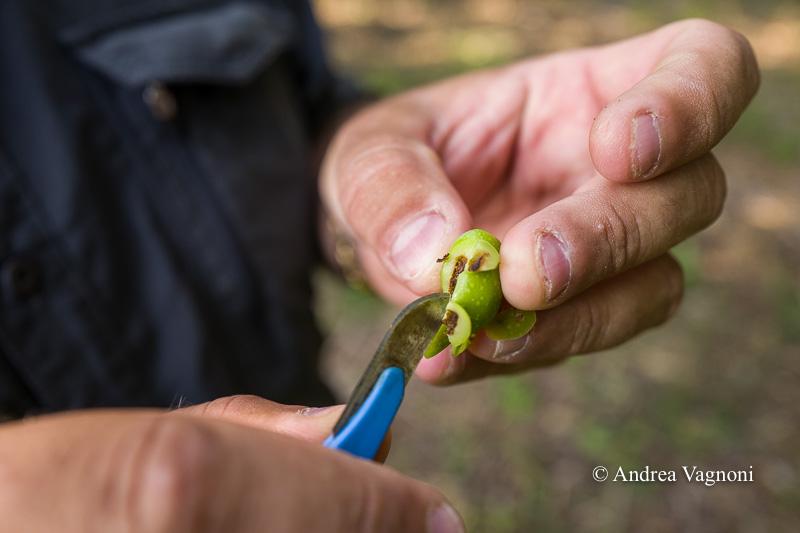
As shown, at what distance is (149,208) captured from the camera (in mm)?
2736

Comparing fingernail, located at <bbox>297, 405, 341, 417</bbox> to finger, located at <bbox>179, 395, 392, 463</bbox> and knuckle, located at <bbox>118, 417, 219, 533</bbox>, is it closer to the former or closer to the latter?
finger, located at <bbox>179, 395, 392, 463</bbox>

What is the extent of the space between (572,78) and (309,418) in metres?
1.95

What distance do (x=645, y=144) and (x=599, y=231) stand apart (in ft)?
0.96

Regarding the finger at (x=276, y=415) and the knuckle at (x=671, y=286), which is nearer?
the finger at (x=276, y=415)

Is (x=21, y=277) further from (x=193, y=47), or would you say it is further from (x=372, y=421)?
(x=372, y=421)

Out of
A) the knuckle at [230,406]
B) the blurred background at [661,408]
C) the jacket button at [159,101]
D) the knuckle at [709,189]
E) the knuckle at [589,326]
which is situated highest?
the jacket button at [159,101]

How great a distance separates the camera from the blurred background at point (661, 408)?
432 centimetres

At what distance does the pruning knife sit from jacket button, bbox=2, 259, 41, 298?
1564 mm

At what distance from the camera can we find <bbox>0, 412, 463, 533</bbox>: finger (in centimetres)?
100

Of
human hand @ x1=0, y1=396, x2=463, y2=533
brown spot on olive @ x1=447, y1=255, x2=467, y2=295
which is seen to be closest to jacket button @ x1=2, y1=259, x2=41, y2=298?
human hand @ x1=0, y1=396, x2=463, y2=533

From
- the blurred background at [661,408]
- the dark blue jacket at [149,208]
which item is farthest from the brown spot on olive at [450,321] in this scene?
the blurred background at [661,408]

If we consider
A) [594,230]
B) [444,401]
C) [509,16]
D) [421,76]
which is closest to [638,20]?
[509,16]

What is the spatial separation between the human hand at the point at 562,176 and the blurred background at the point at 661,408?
2.17m

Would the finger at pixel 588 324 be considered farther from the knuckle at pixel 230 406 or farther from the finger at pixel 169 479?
the finger at pixel 169 479
